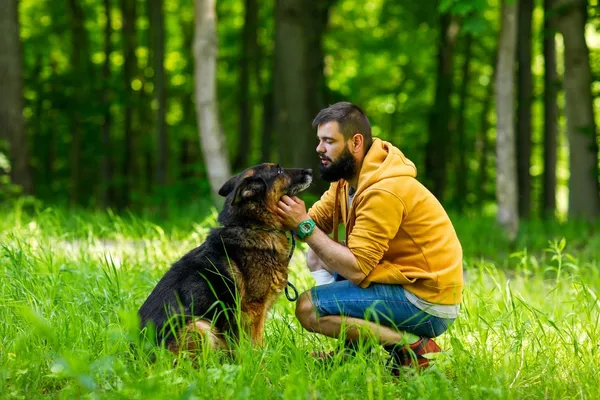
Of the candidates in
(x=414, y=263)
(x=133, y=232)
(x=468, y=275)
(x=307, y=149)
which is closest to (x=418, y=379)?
(x=414, y=263)

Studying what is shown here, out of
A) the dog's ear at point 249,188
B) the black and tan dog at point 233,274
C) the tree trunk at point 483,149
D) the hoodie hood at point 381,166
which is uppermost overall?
the hoodie hood at point 381,166

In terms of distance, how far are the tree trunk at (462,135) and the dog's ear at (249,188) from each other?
51.3 ft

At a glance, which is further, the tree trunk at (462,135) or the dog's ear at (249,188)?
the tree trunk at (462,135)

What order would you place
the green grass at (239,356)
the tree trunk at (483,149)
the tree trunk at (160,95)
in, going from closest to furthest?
the green grass at (239,356) < the tree trunk at (160,95) < the tree trunk at (483,149)

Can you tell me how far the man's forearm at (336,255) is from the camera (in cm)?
438

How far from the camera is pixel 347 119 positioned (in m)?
4.63

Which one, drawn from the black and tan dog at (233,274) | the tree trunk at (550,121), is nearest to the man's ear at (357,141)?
the black and tan dog at (233,274)

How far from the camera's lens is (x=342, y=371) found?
3.99m

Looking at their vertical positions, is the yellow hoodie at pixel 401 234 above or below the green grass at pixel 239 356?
above

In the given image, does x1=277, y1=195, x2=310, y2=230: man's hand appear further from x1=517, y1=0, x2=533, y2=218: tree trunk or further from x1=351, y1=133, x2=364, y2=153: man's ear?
x1=517, y1=0, x2=533, y2=218: tree trunk

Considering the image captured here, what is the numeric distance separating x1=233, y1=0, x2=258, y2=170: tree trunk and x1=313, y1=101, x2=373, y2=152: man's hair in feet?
48.6

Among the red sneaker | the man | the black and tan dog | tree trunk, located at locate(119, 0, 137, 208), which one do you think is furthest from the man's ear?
tree trunk, located at locate(119, 0, 137, 208)

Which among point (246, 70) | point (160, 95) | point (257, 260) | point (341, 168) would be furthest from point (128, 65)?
point (257, 260)

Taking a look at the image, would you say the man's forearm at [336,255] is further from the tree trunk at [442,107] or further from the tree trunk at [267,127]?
the tree trunk at [267,127]
